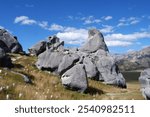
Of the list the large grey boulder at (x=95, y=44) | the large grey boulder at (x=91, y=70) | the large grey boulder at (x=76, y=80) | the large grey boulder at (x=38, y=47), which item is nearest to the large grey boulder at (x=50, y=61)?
the large grey boulder at (x=91, y=70)

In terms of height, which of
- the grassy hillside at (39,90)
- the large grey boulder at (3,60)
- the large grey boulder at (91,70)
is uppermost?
the large grey boulder at (3,60)

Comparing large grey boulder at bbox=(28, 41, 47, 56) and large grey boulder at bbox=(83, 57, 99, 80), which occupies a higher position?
large grey boulder at bbox=(28, 41, 47, 56)

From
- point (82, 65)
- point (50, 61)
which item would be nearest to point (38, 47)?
point (50, 61)

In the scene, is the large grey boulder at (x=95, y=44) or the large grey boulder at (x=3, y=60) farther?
the large grey boulder at (x=95, y=44)

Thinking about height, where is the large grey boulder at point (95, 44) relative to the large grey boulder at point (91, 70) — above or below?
above

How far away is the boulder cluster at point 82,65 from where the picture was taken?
32.0 meters

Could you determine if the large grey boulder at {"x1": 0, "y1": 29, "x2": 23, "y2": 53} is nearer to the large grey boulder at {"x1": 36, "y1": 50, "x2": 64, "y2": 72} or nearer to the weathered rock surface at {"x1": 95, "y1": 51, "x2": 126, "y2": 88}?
the large grey boulder at {"x1": 36, "y1": 50, "x2": 64, "y2": 72}

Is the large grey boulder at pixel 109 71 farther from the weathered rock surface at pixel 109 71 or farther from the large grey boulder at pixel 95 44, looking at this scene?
the large grey boulder at pixel 95 44

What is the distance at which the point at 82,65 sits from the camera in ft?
110

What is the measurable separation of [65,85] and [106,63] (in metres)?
19.8

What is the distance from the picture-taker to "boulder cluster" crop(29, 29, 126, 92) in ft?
105

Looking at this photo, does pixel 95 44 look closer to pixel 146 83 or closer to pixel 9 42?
pixel 9 42

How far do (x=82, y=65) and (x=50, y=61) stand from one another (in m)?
12.5

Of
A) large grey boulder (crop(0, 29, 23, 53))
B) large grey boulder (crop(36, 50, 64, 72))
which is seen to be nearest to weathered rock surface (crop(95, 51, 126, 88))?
large grey boulder (crop(36, 50, 64, 72))
